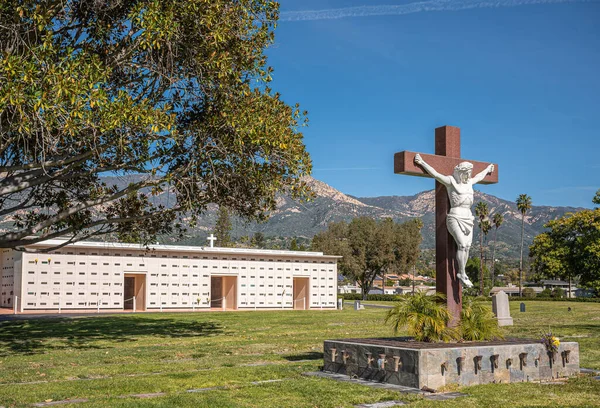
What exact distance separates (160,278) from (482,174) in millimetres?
33873

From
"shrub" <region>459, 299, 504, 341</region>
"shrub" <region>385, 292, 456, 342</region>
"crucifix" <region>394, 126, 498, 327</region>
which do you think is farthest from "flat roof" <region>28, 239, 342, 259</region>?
"shrub" <region>459, 299, 504, 341</region>

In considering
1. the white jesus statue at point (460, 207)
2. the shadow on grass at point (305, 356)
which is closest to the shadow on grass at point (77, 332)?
the shadow on grass at point (305, 356)

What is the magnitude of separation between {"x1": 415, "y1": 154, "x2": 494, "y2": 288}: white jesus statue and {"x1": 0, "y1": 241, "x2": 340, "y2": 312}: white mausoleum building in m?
27.7

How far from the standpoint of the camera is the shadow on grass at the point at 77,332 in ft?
60.6

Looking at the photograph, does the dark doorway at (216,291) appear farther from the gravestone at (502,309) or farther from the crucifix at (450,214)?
the crucifix at (450,214)

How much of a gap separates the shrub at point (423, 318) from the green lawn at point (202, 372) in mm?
1477

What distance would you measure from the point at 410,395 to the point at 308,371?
3.15 meters

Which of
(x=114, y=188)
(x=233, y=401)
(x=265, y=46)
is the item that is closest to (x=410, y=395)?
(x=233, y=401)

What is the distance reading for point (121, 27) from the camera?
58.0 ft

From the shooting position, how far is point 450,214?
12.3 meters

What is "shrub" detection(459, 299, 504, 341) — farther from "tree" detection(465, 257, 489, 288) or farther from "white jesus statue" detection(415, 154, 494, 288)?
"tree" detection(465, 257, 489, 288)

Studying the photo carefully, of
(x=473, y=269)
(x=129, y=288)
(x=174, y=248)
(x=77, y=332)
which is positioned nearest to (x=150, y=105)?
(x=77, y=332)

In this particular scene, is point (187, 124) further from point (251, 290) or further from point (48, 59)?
point (251, 290)

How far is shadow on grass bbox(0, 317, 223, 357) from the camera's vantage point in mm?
18469
